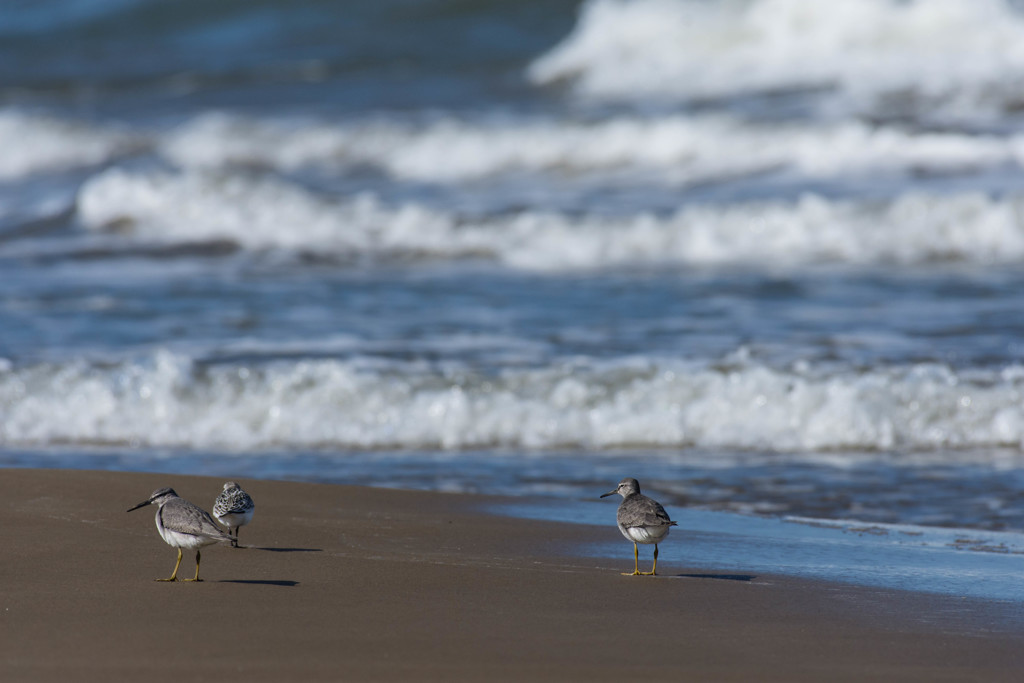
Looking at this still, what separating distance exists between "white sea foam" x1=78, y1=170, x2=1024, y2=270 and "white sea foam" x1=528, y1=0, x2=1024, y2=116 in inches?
143

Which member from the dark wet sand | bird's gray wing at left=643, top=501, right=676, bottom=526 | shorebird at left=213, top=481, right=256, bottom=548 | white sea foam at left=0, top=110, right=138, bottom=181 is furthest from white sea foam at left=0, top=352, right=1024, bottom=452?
white sea foam at left=0, top=110, right=138, bottom=181

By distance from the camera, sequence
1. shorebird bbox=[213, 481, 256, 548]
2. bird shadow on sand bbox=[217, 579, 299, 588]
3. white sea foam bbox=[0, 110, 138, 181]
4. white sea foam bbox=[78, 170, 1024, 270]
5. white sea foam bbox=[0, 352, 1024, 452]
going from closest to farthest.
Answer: bird shadow on sand bbox=[217, 579, 299, 588] → shorebird bbox=[213, 481, 256, 548] → white sea foam bbox=[0, 352, 1024, 452] → white sea foam bbox=[78, 170, 1024, 270] → white sea foam bbox=[0, 110, 138, 181]

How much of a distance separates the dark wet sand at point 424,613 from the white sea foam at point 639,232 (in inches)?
264

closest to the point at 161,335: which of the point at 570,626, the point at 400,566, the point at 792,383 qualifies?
the point at 792,383

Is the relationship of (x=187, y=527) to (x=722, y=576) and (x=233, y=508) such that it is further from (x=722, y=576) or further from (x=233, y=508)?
(x=722, y=576)

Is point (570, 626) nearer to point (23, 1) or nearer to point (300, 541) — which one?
point (300, 541)

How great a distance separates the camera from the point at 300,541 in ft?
13.6

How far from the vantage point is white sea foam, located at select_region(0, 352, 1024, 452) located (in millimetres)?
6121

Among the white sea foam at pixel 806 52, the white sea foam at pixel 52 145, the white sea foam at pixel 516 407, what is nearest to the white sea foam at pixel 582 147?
the white sea foam at pixel 52 145

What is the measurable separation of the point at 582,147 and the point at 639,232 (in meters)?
3.42

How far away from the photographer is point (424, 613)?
336 centimetres

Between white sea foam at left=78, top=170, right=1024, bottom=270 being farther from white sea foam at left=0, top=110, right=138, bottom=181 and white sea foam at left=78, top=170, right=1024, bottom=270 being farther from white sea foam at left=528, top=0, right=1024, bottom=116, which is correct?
white sea foam at left=0, top=110, right=138, bottom=181

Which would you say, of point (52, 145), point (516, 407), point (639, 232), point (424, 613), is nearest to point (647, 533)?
point (424, 613)

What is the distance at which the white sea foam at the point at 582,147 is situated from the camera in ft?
42.2
